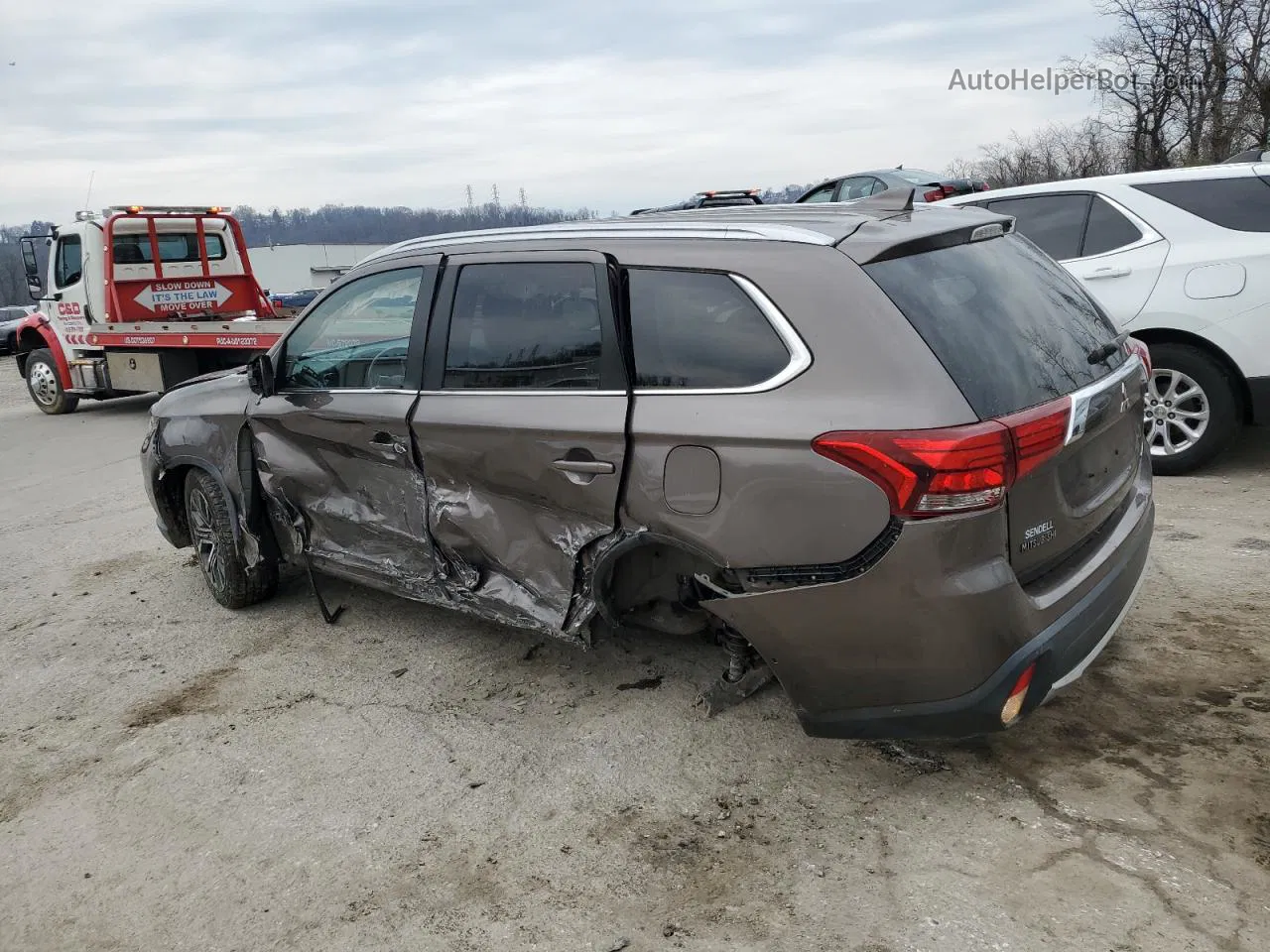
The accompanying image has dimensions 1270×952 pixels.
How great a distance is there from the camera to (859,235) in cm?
294

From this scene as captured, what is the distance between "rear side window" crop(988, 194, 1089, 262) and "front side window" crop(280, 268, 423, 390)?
162 inches

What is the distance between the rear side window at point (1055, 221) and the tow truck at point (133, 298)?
8528mm

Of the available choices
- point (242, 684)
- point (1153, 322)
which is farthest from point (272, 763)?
point (1153, 322)

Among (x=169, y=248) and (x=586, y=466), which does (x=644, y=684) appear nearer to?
(x=586, y=466)

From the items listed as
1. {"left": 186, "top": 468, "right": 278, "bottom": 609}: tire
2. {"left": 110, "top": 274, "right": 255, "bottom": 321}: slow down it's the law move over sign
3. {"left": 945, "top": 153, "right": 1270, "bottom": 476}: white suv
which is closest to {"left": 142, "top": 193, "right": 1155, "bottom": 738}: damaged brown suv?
{"left": 186, "top": 468, "right": 278, "bottom": 609}: tire

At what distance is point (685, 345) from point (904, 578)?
0.98 meters

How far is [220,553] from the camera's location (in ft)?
16.0

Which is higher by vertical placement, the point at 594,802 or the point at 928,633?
the point at 928,633

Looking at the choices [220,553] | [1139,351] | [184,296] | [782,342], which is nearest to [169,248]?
[184,296]

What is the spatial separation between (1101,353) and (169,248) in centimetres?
1272

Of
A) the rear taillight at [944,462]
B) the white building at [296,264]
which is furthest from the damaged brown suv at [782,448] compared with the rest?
the white building at [296,264]

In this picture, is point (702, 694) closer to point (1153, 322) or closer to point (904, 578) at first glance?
point (904, 578)

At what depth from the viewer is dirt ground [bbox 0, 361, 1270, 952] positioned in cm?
255

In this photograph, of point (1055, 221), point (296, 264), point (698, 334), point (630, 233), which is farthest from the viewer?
point (296, 264)
